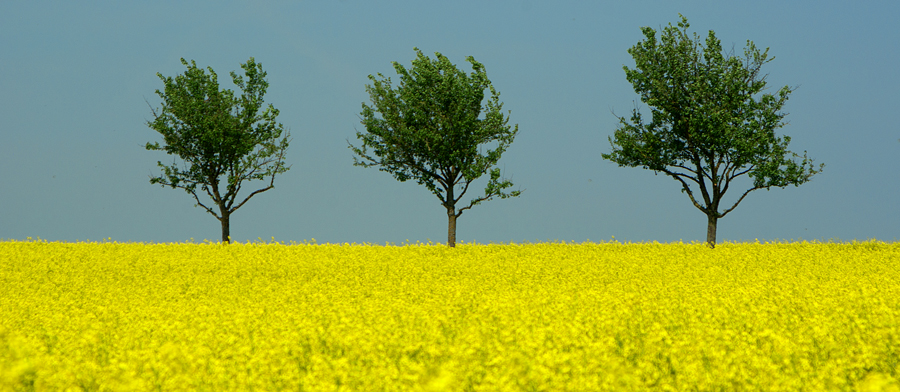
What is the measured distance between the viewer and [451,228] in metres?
25.1

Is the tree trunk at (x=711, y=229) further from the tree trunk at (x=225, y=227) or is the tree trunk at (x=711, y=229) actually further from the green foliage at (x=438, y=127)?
the tree trunk at (x=225, y=227)

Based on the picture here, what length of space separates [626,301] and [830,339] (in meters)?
3.14

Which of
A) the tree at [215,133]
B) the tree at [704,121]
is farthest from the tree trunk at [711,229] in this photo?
the tree at [215,133]

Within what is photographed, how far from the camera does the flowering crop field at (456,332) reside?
309 inches

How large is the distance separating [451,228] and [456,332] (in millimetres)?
15710

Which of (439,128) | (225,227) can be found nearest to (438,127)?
(439,128)

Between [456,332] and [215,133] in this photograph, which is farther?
[215,133]

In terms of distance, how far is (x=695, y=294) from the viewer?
12273mm

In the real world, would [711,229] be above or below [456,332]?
above

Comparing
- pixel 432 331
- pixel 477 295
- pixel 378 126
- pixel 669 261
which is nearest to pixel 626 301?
pixel 477 295

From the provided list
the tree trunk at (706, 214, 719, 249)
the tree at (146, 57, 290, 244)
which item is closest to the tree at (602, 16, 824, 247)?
the tree trunk at (706, 214, 719, 249)

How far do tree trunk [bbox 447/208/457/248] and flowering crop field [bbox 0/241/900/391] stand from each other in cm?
799

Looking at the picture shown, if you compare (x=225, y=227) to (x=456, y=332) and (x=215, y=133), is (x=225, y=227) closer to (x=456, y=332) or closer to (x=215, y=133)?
(x=215, y=133)

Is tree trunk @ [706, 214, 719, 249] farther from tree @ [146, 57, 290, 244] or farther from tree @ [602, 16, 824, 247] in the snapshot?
tree @ [146, 57, 290, 244]
